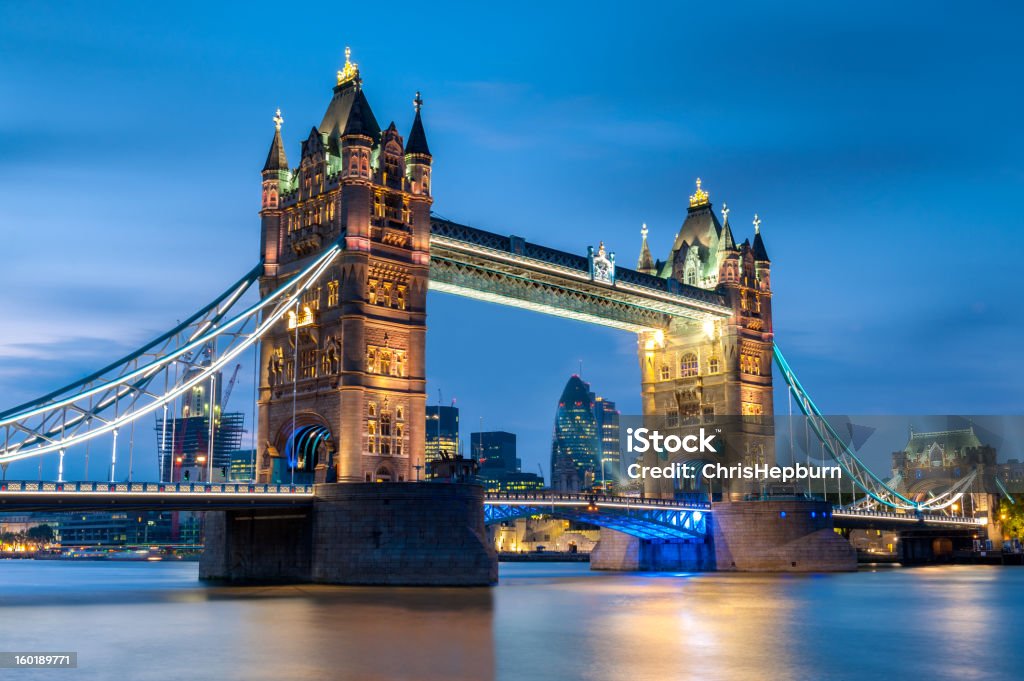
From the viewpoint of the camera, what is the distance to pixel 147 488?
181 feet

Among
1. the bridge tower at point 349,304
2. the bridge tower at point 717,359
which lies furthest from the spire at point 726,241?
the bridge tower at point 349,304

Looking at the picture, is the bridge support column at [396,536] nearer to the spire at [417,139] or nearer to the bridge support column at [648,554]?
the spire at [417,139]

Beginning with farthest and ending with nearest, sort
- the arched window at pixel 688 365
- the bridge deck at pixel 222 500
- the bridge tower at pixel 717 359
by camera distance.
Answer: the arched window at pixel 688 365, the bridge tower at pixel 717 359, the bridge deck at pixel 222 500

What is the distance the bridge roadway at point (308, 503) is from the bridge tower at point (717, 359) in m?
7.97

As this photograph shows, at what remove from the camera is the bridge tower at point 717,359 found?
96938 millimetres

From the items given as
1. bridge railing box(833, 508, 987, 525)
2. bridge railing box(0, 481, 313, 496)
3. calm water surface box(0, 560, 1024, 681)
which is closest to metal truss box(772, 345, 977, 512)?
bridge railing box(833, 508, 987, 525)

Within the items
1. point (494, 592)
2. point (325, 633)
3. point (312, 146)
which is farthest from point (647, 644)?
point (312, 146)

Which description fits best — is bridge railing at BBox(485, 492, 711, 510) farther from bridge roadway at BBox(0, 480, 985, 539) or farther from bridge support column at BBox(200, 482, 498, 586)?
bridge support column at BBox(200, 482, 498, 586)

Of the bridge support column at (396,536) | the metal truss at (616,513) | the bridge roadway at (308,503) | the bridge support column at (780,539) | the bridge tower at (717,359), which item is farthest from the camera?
the bridge tower at (717,359)

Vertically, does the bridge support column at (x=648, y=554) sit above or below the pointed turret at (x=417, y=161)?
below

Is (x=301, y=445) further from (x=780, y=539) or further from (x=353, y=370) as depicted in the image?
(x=780, y=539)

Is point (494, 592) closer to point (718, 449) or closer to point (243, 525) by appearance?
point (243, 525)

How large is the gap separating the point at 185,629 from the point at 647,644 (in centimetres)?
1582

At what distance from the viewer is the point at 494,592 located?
59719 mm
